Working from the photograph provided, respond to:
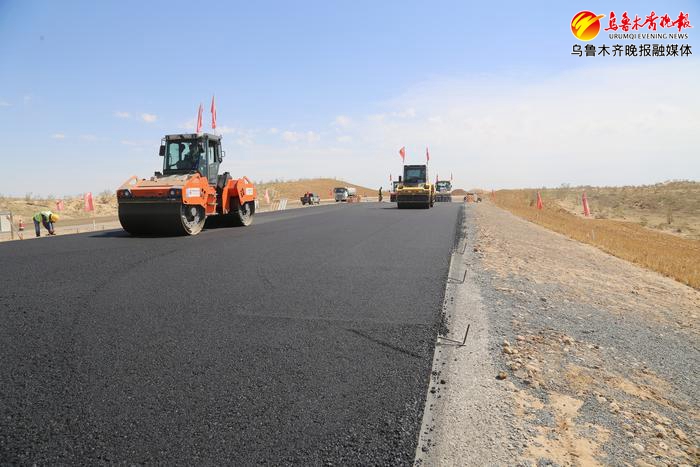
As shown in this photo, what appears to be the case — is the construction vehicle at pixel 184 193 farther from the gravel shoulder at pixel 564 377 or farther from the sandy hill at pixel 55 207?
the sandy hill at pixel 55 207

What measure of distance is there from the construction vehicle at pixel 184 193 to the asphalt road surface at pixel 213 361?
403cm

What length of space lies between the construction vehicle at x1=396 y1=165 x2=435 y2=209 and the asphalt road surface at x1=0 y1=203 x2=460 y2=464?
1993cm

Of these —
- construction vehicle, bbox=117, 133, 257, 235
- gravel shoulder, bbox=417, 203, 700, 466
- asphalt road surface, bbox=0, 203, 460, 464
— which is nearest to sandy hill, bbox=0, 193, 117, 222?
construction vehicle, bbox=117, 133, 257, 235

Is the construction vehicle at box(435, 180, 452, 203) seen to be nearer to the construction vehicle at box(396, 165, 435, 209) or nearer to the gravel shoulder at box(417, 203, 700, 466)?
the construction vehicle at box(396, 165, 435, 209)

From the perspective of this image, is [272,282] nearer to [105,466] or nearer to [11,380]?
[11,380]

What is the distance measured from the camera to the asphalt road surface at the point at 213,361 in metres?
2.75

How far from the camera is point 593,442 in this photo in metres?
2.91

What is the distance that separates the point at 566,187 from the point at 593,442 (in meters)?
76.0

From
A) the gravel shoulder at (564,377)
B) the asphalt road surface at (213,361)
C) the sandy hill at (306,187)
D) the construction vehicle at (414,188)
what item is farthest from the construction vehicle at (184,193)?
the sandy hill at (306,187)

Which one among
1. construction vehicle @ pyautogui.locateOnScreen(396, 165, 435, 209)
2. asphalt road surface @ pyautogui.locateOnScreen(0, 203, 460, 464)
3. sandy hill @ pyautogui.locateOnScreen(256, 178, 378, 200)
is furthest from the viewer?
sandy hill @ pyautogui.locateOnScreen(256, 178, 378, 200)

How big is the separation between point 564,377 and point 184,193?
1057cm

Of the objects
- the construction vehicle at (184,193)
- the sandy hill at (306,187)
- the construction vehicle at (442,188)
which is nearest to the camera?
the construction vehicle at (184,193)

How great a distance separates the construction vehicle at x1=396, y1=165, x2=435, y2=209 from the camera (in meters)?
27.7

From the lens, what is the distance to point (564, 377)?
384cm
